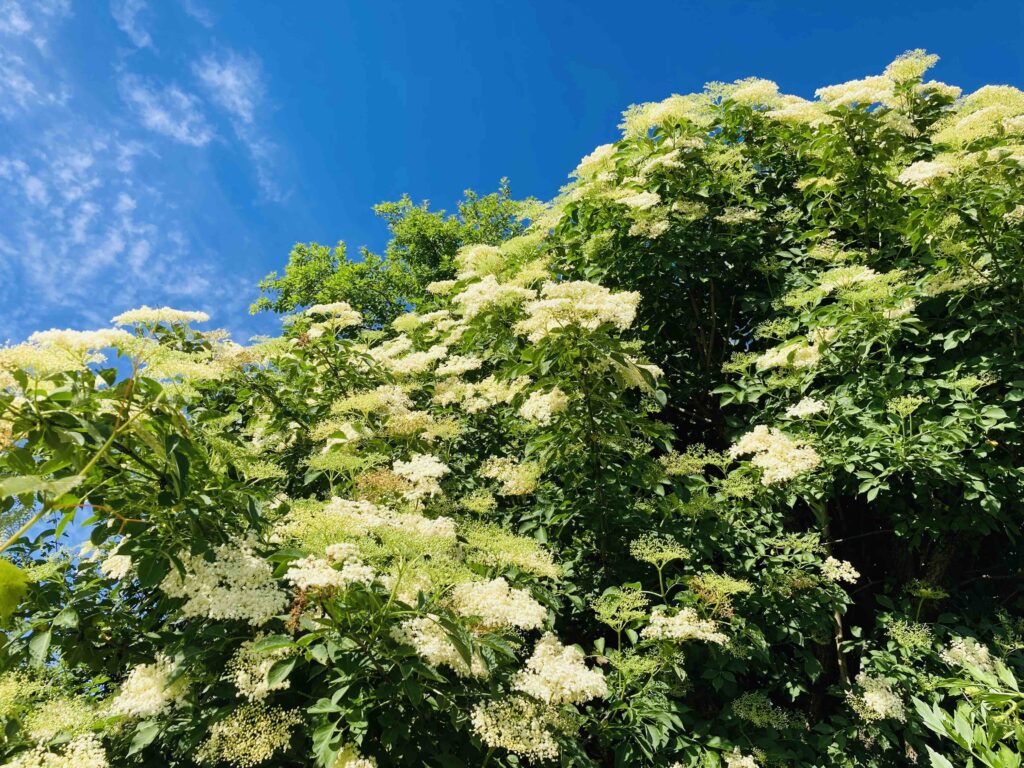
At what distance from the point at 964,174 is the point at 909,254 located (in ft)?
→ 2.67

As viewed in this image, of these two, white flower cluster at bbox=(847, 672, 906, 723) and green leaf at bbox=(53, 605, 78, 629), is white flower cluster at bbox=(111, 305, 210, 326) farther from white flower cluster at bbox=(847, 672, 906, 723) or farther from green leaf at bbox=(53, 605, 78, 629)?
white flower cluster at bbox=(847, 672, 906, 723)

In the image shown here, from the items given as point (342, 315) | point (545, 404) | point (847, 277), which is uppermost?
point (342, 315)

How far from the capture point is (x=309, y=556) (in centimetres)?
233

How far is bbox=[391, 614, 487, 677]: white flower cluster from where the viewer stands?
7.32 ft

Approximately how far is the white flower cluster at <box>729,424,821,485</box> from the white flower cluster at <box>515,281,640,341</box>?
1.14m

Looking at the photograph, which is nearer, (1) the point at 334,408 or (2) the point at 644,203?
(1) the point at 334,408

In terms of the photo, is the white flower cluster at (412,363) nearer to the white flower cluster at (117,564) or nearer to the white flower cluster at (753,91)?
the white flower cluster at (117,564)

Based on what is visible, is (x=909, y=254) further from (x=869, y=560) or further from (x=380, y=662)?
(x=380, y=662)

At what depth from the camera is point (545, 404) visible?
369 cm

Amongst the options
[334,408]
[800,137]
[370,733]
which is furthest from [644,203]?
[370,733]

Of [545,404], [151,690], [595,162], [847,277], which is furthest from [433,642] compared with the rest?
[595,162]

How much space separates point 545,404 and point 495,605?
1.45m

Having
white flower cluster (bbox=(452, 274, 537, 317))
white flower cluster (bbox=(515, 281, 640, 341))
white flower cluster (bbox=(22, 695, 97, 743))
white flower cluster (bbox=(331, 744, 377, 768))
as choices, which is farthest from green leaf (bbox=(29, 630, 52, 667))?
white flower cluster (bbox=(452, 274, 537, 317))

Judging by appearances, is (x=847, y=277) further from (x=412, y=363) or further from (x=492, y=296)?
(x=412, y=363)
